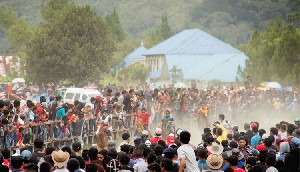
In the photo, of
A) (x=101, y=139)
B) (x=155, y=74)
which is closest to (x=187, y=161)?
(x=101, y=139)

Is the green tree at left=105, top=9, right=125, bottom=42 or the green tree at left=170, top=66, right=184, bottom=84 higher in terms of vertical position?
the green tree at left=105, top=9, right=125, bottom=42

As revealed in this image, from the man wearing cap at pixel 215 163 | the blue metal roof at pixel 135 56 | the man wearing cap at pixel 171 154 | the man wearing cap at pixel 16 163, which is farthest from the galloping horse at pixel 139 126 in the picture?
the blue metal roof at pixel 135 56

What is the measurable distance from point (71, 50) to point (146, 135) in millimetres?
57378

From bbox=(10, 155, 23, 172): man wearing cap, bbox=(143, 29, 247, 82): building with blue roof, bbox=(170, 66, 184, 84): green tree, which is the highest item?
bbox=(143, 29, 247, 82): building with blue roof

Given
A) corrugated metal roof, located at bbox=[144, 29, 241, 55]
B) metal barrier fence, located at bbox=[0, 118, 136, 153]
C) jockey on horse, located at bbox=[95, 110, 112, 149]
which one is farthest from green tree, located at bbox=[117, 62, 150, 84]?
jockey on horse, located at bbox=[95, 110, 112, 149]

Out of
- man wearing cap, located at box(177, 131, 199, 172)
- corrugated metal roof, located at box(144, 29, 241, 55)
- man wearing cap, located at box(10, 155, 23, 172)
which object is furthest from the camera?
corrugated metal roof, located at box(144, 29, 241, 55)

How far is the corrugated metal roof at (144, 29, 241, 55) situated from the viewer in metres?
133

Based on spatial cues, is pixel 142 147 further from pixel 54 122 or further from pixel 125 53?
pixel 125 53

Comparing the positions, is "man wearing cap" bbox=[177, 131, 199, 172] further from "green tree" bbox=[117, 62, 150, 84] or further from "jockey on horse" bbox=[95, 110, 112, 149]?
"green tree" bbox=[117, 62, 150, 84]

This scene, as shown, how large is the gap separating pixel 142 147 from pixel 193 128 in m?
23.4

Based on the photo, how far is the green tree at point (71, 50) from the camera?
78.3m

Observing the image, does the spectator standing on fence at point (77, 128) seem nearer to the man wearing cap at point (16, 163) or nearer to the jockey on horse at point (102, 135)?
the jockey on horse at point (102, 135)

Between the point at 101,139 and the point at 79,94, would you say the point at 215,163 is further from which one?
the point at 79,94

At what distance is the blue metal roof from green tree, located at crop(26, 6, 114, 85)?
7369 cm
